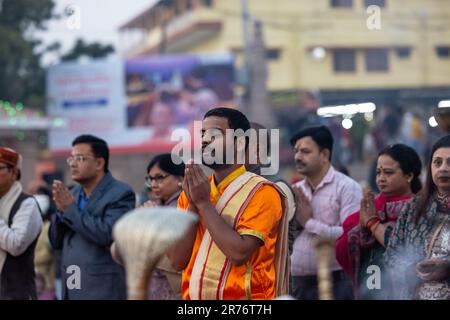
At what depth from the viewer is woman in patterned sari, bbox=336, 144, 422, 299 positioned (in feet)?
16.0

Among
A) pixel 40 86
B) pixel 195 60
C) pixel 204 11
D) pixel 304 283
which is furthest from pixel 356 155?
pixel 304 283

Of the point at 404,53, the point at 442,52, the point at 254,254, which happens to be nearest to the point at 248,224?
the point at 254,254

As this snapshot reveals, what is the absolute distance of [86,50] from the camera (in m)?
28.0

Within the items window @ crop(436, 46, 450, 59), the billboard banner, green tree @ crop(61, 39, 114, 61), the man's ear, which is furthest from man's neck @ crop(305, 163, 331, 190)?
window @ crop(436, 46, 450, 59)

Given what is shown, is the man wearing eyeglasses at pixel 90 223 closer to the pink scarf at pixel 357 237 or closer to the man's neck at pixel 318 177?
the man's neck at pixel 318 177

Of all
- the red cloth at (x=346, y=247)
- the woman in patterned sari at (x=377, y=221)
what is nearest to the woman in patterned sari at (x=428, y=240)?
the woman in patterned sari at (x=377, y=221)

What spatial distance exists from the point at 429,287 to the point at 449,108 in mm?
1252

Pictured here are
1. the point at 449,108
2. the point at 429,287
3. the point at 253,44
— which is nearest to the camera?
the point at 429,287

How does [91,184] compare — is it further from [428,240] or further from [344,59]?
[344,59]

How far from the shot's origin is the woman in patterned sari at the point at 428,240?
409cm

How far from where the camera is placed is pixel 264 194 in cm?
373

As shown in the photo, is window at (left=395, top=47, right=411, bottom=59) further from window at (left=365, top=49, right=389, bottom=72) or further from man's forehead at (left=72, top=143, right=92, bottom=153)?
man's forehead at (left=72, top=143, right=92, bottom=153)

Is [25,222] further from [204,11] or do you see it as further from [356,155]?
[204,11]

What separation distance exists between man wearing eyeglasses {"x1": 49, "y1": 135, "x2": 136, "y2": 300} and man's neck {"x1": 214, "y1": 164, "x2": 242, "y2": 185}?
1.65 meters
